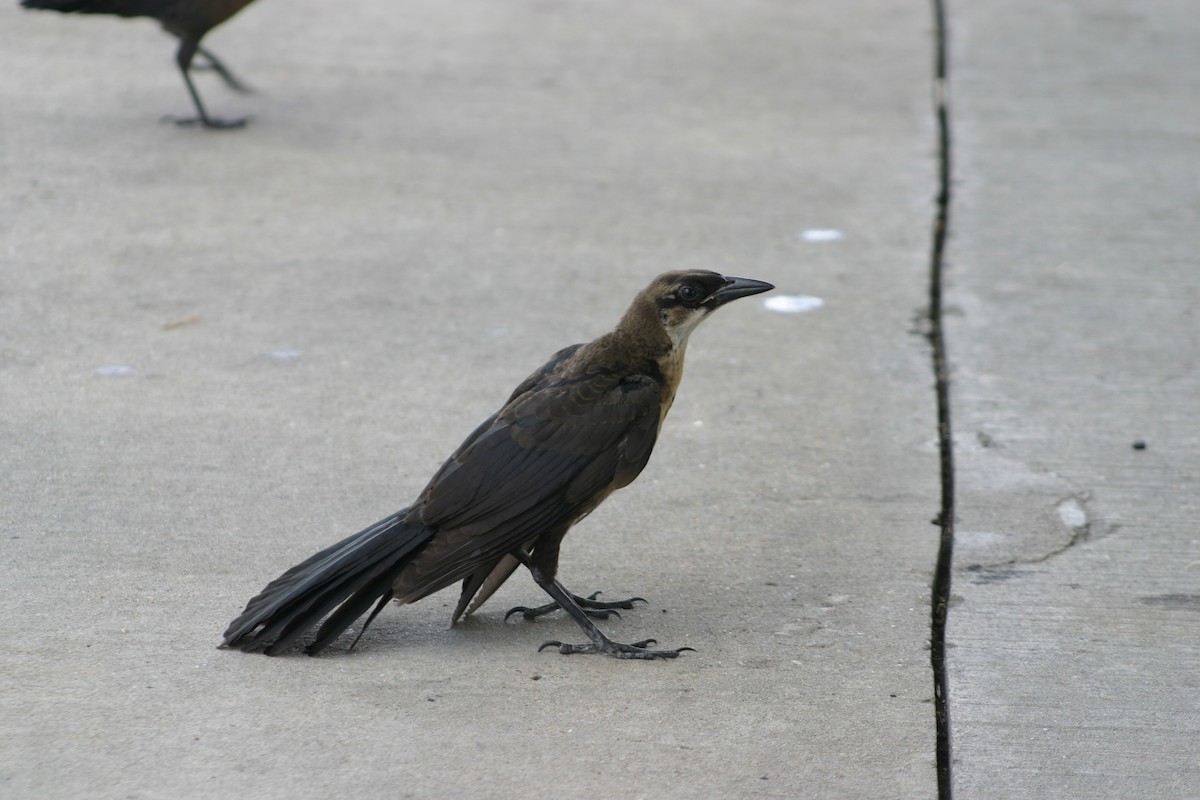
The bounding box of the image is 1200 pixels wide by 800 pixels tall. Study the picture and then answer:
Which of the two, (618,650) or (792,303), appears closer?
(618,650)

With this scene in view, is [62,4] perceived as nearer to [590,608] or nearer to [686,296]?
[686,296]

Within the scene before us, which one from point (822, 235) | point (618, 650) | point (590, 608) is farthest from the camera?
point (822, 235)

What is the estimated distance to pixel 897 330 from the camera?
Answer: 19.0ft

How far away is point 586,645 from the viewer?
12.2 ft

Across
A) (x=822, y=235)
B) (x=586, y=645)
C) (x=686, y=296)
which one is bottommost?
(x=586, y=645)

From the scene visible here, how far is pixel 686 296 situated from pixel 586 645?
100 centimetres

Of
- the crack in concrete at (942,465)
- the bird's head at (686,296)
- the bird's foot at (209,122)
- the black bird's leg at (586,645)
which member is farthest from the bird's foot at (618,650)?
the bird's foot at (209,122)

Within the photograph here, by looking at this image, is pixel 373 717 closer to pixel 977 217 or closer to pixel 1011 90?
pixel 977 217

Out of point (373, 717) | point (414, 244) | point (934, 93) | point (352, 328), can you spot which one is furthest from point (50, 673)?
point (934, 93)

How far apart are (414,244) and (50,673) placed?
134 inches

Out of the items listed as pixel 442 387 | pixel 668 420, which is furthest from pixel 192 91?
pixel 668 420

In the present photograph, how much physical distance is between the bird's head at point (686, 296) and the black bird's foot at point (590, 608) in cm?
73

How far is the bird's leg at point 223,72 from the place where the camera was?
27.3ft

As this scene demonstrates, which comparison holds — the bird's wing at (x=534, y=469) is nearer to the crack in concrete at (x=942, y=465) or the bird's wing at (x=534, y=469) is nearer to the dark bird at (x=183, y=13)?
the crack in concrete at (x=942, y=465)
